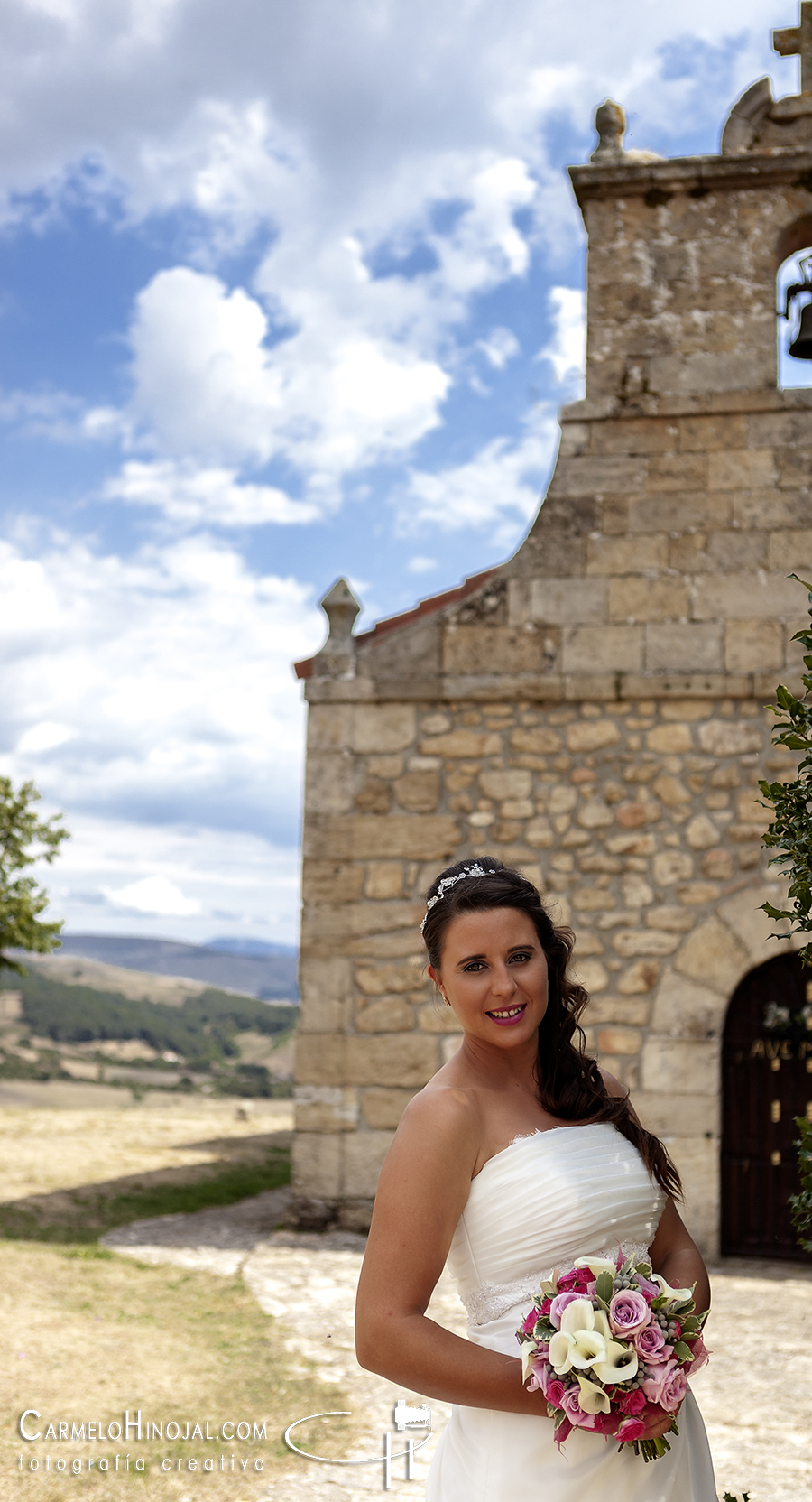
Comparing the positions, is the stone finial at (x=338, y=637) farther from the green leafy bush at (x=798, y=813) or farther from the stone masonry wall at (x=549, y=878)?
the green leafy bush at (x=798, y=813)

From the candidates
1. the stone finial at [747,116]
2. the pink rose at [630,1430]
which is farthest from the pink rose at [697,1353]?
the stone finial at [747,116]

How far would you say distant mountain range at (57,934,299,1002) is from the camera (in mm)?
110438

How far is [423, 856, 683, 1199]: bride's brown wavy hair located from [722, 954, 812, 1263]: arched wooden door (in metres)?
4.87

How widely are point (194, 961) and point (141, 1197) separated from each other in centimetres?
11435

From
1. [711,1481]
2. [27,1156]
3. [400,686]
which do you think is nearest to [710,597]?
[400,686]

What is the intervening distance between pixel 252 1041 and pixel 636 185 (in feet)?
120

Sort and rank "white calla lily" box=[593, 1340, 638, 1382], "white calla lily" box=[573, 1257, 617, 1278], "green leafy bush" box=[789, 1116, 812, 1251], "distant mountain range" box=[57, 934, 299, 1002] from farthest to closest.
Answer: "distant mountain range" box=[57, 934, 299, 1002], "green leafy bush" box=[789, 1116, 812, 1251], "white calla lily" box=[573, 1257, 617, 1278], "white calla lily" box=[593, 1340, 638, 1382]

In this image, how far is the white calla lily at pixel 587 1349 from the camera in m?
1.70

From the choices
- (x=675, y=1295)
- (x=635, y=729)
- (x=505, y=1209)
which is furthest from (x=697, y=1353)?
(x=635, y=729)

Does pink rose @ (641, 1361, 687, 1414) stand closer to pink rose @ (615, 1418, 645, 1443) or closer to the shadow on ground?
pink rose @ (615, 1418, 645, 1443)

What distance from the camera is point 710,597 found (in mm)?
7129

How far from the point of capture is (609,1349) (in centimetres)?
170

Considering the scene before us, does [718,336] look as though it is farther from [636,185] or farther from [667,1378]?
[667,1378]

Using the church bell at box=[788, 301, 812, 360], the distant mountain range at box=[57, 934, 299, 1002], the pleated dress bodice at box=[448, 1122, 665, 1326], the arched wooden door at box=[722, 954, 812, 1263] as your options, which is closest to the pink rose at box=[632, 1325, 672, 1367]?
the pleated dress bodice at box=[448, 1122, 665, 1326]
